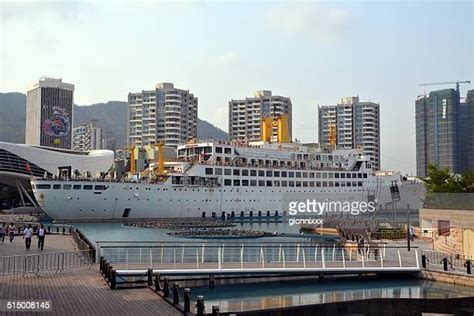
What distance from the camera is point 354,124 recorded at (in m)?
143

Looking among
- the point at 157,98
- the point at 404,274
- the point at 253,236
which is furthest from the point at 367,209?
the point at 157,98

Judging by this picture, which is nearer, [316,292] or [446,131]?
[316,292]

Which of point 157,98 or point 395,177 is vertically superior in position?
point 157,98

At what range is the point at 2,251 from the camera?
2216cm

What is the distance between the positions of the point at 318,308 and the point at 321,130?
140 metres

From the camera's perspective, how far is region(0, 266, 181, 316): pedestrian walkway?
448 inches

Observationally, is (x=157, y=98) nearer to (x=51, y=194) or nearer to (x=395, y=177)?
(x=395, y=177)

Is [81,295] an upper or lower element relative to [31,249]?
upper

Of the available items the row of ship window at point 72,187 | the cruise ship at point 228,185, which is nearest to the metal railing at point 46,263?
the row of ship window at point 72,187

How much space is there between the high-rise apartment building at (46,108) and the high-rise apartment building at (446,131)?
9155cm

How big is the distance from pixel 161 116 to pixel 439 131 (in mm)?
66184

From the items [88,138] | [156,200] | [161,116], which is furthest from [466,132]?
[88,138]

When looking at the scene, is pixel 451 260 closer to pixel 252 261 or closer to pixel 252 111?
pixel 252 261

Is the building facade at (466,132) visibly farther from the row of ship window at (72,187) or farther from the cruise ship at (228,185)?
the row of ship window at (72,187)
